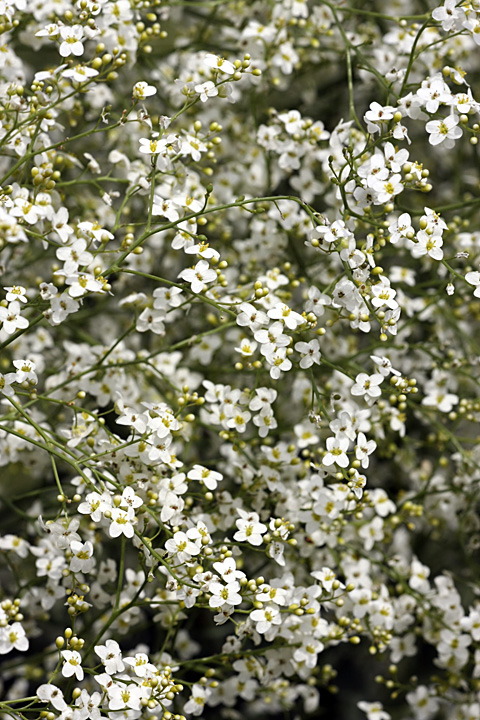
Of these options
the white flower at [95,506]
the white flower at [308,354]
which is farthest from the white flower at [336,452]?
the white flower at [95,506]

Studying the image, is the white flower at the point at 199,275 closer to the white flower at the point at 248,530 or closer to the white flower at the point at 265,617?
the white flower at the point at 248,530

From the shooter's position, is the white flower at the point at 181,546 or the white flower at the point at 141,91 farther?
the white flower at the point at 141,91

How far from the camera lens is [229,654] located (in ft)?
4.80

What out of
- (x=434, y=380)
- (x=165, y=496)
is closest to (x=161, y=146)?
(x=165, y=496)

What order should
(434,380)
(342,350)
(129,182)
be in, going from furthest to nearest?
1. (342,350)
2. (434,380)
3. (129,182)

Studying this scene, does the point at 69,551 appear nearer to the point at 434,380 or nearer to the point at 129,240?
the point at 129,240

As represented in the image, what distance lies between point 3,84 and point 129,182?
11.2 inches

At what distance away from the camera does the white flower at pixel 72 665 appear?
123 centimetres

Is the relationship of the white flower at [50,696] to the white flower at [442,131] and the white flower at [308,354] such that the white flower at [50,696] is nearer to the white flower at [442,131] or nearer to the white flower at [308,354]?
the white flower at [308,354]

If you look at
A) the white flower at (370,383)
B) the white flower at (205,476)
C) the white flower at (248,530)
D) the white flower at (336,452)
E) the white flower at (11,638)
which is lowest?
the white flower at (11,638)

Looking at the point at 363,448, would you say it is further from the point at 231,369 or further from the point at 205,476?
the point at 231,369

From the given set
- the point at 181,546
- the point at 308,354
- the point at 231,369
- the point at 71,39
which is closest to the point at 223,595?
the point at 181,546

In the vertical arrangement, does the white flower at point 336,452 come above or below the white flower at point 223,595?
above

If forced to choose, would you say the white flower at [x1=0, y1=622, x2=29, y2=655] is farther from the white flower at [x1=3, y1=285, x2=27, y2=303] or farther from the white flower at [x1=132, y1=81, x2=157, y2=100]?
the white flower at [x1=132, y1=81, x2=157, y2=100]
